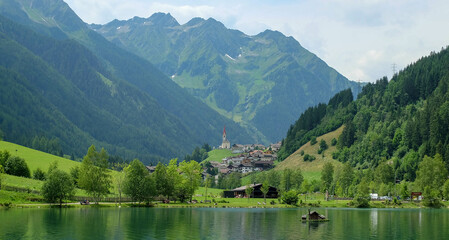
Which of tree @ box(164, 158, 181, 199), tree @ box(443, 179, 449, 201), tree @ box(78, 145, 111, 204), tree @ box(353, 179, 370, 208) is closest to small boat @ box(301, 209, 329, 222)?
tree @ box(164, 158, 181, 199)

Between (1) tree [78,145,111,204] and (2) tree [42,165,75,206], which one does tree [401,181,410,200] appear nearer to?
(1) tree [78,145,111,204]

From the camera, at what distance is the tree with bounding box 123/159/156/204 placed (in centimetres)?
15838

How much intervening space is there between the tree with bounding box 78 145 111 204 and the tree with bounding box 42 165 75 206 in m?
13.5

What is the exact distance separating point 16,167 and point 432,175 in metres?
146

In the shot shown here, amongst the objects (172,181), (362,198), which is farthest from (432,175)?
(172,181)

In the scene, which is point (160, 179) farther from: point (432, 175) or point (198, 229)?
point (432, 175)

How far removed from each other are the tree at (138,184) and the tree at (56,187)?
19.5 meters

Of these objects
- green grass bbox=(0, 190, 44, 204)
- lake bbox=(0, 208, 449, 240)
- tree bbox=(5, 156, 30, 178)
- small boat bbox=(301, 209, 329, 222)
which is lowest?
lake bbox=(0, 208, 449, 240)

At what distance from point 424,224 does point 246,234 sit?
40082 millimetres

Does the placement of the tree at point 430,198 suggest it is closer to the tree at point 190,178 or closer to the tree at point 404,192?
the tree at point 404,192

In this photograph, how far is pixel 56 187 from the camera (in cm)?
14225

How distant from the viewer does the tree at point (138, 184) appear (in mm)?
158375

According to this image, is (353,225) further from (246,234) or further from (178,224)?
(178,224)

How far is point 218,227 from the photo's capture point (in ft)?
312
